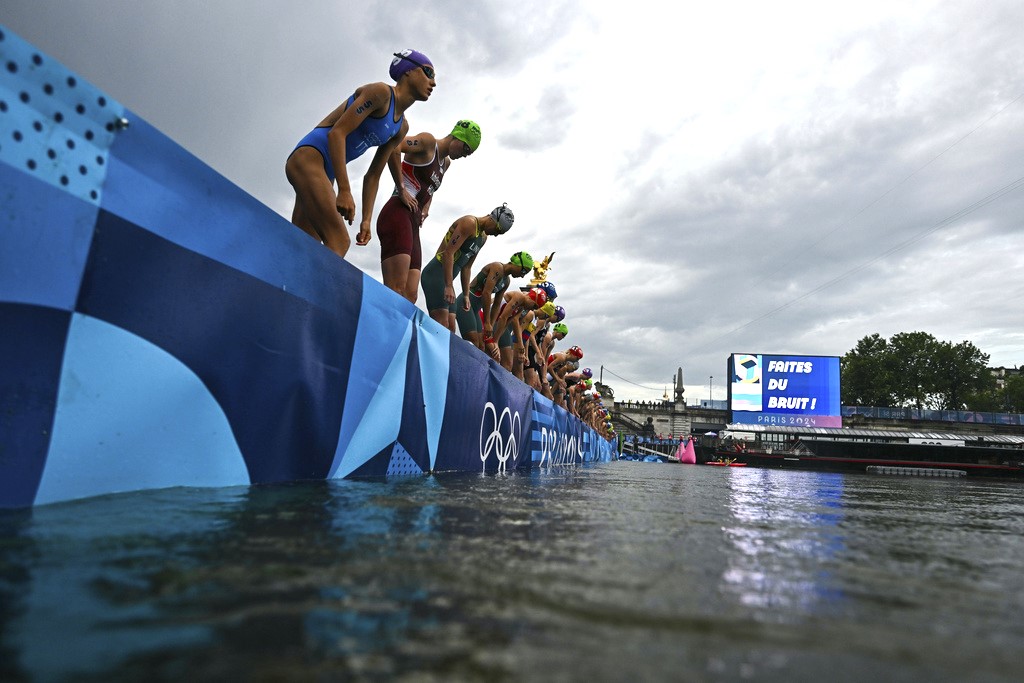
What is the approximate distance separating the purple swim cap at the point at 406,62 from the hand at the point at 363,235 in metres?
0.85

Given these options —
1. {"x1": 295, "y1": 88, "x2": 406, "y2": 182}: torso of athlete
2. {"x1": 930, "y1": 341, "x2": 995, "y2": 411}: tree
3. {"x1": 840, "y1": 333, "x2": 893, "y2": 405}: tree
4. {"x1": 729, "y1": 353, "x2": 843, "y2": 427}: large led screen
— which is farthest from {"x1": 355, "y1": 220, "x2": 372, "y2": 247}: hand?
{"x1": 930, "y1": 341, "x2": 995, "y2": 411}: tree

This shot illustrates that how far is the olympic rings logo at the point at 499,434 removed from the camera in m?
4.78

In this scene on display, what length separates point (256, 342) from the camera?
199 centimetres

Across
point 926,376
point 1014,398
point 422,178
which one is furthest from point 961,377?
point 422,178

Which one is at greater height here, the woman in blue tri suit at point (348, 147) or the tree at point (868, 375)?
the tree at point (868, 375)

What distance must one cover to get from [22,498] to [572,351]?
491 inches

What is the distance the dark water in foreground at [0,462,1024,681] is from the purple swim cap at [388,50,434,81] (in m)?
2.74

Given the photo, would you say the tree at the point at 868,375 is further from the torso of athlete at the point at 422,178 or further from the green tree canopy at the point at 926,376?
the torso of athlete at the point at 422,178

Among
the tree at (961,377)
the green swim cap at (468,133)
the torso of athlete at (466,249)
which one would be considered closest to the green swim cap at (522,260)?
the torso of athlete at (466,249)

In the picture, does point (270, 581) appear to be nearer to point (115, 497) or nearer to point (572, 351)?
point (115, 497)

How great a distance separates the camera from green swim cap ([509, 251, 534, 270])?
282 inches

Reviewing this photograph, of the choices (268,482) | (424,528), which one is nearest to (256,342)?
(268,482)

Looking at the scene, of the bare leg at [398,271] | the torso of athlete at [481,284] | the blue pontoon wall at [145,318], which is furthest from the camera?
the torso of athlete at [481,284]

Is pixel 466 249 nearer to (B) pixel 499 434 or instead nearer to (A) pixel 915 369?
(B) pixel 499 434
